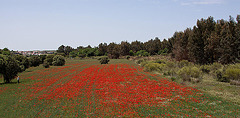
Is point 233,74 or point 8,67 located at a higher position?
point 8,67

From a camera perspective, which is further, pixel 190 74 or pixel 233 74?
pixel 190 74

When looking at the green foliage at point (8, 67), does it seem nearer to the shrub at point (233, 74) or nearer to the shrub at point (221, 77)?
the shrub at point (221, 77)

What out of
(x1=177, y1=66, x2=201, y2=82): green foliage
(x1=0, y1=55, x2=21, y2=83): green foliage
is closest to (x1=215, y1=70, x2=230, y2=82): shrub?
(x1=177, y1=66, x2=201, y2=82): green foliage

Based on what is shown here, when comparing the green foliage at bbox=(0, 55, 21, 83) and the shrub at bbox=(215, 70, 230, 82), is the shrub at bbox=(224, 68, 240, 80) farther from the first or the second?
the green foliage at bbox=(0, 55, 21, 83)

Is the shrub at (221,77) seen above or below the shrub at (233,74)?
below

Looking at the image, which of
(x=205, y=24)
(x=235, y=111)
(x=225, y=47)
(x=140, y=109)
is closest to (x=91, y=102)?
(x=140, y=109)

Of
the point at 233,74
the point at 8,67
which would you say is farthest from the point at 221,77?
the point at 8,67

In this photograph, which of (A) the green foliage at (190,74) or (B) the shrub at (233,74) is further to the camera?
(A) the green foliage at (190,74)

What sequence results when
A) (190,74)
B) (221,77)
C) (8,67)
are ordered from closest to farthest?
(221,77), (190,74), (8,67)

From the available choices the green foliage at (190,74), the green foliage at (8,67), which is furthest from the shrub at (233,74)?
the green foliage at (8,67)

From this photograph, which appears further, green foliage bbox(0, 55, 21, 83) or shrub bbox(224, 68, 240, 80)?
green foliage bbox(0, 55, 21, 83)

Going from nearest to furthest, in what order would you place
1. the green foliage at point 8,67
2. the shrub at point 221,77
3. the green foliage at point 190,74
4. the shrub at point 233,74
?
the shrub at point 233,74 < the shrub at point 221,77 < the green foliage at point 190,74 < the green foliage at point 8,67

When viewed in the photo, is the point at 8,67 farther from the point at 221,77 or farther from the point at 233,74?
the point at 233,74

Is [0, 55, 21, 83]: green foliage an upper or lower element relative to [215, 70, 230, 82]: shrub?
upper
